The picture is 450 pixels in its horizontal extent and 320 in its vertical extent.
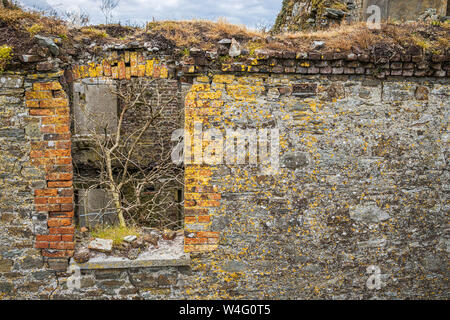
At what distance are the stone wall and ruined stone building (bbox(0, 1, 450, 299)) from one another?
0.5 inches

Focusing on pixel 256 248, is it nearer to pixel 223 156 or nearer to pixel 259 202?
pixel 259 202

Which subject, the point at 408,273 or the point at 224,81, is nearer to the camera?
the point at 224,81

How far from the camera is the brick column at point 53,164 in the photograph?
3.25 metres

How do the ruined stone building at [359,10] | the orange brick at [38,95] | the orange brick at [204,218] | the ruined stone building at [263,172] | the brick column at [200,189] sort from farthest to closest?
the ruined stone building at [359,10], the orange brick at [204,218], the brick column at [200,189], the ruined stone building at [263,172], the orange brick at [38,95]

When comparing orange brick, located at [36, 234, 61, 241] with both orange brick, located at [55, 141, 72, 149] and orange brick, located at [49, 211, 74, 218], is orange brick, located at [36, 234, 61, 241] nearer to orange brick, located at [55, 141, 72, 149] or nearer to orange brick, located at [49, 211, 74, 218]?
orange brick, located at [49, 211, 74, 218]

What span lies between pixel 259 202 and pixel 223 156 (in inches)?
25.9

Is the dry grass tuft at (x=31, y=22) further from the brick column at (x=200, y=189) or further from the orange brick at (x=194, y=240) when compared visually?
the orange brick at (x=194, y=240)

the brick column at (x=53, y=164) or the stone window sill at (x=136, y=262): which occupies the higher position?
the brick column at (x=53, y=164)

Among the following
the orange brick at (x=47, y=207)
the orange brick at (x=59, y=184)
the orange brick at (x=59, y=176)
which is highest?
the orange brick at (x=59, y=176)

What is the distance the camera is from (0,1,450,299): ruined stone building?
3338 millimetres

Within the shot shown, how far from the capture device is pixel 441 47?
11.9ft

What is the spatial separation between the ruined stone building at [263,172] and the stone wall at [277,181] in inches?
0.5

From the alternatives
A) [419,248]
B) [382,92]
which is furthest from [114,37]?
[419,248]

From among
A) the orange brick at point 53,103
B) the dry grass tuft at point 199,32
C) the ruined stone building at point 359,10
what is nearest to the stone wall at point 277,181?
the orange brick at point 53,103
